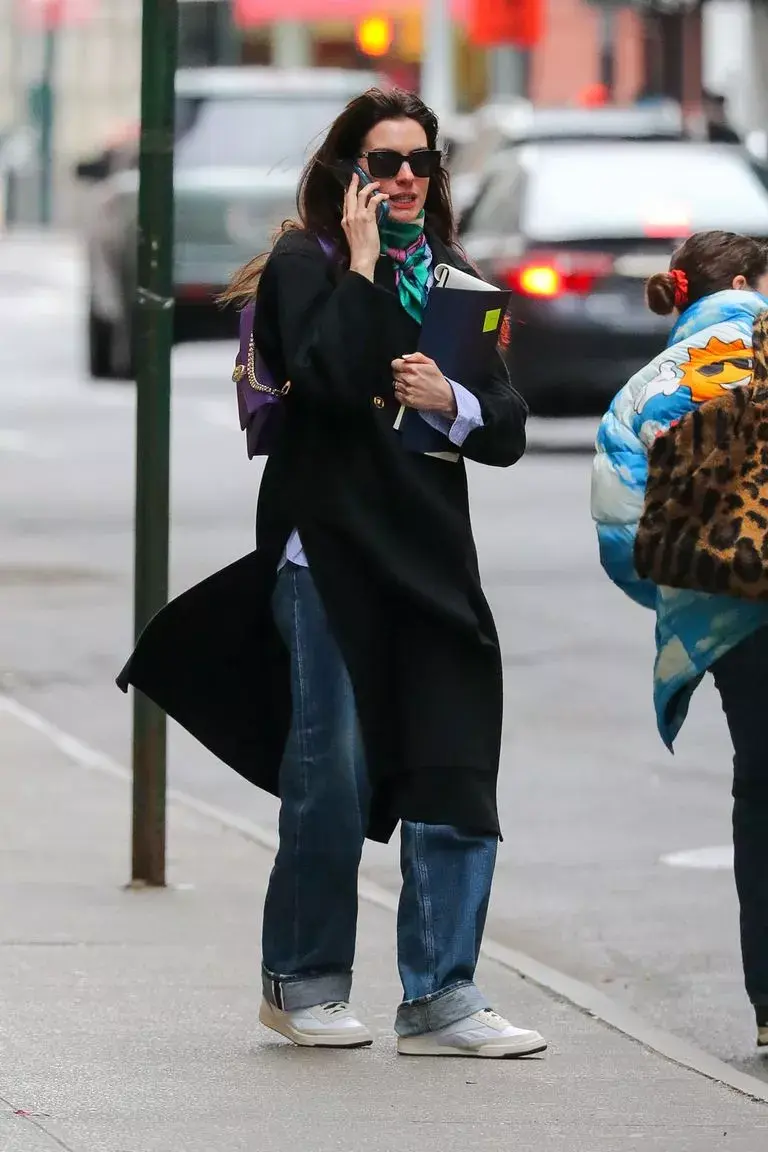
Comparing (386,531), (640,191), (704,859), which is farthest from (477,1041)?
(640,191)

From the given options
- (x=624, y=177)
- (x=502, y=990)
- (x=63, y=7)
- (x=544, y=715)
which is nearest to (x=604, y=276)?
(x=624, y=177)

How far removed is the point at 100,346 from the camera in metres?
24.2

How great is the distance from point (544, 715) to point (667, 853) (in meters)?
2.12

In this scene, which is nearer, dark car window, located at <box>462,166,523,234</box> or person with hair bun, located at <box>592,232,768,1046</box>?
person with hair bun, located at <box>592,232,768,1046</box>

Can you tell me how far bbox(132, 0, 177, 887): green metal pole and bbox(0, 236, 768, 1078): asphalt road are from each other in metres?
1.14

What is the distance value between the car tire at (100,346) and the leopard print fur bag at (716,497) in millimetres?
17985

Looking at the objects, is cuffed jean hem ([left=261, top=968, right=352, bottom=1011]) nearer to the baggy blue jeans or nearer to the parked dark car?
the baggy blue jeans

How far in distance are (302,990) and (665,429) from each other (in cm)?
123

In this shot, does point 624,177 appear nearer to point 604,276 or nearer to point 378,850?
point 604,276

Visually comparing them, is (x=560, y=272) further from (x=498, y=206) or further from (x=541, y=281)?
(x=498, y=206)

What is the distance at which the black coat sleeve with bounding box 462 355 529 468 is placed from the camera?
578 centimetres

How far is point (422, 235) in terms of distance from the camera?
231 inches

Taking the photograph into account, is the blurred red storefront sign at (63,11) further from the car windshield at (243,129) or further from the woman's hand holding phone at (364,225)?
the woman's hand holding phone at (364,225)

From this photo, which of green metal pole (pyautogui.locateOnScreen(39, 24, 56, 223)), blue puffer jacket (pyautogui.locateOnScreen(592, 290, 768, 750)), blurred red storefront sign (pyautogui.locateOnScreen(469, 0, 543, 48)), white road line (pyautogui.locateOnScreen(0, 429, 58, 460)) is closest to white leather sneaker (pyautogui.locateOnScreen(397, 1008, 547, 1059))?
blue puffer jacket (pyautogui.locateOnScreen(592, 290, 768, 750))
